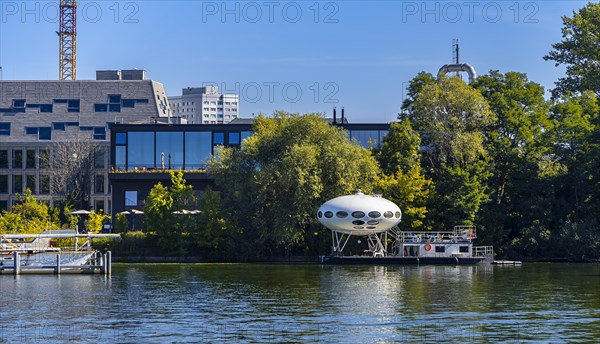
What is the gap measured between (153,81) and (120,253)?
55.9 m

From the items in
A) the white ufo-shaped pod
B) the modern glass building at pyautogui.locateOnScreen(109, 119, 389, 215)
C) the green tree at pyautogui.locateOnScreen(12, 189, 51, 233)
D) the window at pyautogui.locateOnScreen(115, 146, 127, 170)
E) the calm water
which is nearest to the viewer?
the calm water

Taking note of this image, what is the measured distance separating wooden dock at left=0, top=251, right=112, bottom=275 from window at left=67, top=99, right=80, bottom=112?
228 feet

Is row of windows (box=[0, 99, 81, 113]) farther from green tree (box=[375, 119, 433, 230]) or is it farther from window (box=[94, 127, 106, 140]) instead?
green tree (box=[375, 119, 433, 230])

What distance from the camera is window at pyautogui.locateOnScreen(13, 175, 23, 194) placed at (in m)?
A: 146

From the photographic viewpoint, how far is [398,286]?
7262 centimetres

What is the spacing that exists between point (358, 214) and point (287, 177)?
280 inches

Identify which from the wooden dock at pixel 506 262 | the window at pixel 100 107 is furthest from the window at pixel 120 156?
the wooden dock at pixel 506 262

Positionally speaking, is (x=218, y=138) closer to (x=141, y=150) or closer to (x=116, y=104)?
(x=141, y=150)

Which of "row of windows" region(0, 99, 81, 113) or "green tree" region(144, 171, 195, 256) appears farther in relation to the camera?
"row of windows" region(0, 99, 81, 113)

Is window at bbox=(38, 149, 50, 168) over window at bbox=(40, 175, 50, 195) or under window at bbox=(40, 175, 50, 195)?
over

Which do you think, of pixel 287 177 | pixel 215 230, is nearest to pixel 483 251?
pixel 287 177

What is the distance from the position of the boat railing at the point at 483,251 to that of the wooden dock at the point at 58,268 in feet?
111

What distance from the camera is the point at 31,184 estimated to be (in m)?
146

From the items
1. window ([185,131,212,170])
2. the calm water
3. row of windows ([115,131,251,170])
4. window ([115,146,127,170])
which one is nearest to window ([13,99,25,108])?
window ([115,146,127,170])
